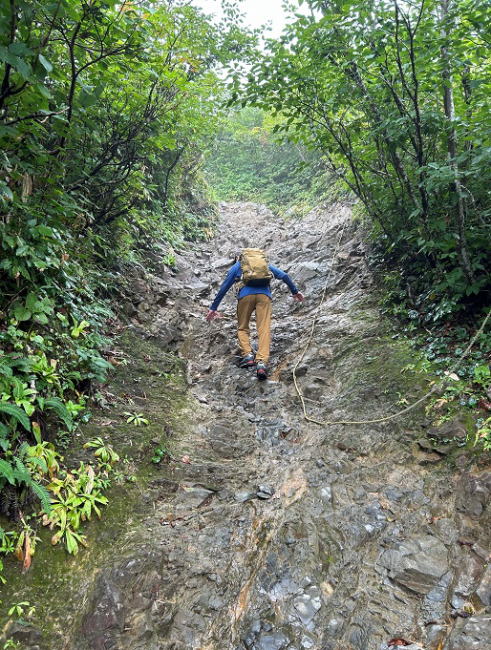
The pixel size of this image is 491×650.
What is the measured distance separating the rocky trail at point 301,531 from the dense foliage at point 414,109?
4.37 feet

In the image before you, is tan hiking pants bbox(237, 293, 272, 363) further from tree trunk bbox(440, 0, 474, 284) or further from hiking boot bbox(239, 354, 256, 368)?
tree trunk bbox(440, 0, 474, 284)

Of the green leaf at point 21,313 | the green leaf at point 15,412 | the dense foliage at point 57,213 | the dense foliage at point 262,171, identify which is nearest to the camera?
the green leaf at point 15,412

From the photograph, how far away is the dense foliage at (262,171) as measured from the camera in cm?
1605

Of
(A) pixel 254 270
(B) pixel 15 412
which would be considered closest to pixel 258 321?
(A) pixel 254 270

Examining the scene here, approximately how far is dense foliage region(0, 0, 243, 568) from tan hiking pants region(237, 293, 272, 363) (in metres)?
2.45

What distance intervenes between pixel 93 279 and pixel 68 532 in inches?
159


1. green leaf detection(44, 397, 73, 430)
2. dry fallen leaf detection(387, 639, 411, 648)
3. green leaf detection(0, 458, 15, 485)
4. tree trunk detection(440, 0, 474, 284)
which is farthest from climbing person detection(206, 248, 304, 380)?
dry fallen leaf detection(387, 639, 411, 648)

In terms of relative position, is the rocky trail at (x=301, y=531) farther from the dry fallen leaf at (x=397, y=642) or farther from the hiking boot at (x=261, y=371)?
the hiking boot at (x=261, y=371)

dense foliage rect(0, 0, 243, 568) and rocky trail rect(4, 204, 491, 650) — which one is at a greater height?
dense foliage rect(0, 0, 243, 568)

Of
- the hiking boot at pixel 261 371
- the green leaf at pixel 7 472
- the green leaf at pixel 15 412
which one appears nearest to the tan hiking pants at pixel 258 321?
the hiking boot at pixel 261 371

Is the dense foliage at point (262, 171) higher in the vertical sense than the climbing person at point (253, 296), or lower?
higher

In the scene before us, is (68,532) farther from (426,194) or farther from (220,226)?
(220,226)

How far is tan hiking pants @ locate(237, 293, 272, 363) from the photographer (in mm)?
6766

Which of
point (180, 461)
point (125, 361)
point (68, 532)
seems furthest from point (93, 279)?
point (68, 532)
